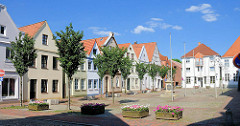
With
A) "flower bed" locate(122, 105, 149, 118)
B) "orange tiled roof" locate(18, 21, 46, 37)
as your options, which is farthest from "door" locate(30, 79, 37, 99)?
"flower bed" locate(122, 105, 149, 118)

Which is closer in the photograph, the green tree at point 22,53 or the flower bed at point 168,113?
the flower bed at point 168,113

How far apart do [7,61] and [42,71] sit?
211 inches

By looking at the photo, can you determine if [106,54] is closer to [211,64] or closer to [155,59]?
[155,59]

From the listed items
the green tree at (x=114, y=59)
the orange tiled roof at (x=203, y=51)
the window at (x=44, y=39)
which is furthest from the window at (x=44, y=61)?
the orange tiled roof at (x=203, y=51)

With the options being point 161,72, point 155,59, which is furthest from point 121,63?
point 155,59

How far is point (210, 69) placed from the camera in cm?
7262

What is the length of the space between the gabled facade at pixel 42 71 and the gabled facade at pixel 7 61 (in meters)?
1.33

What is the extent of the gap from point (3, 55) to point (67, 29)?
34.6 feet

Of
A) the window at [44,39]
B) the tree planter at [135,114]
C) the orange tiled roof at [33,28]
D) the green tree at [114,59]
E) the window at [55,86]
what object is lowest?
the tree planter at [135,114]

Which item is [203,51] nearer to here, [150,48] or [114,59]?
[150,48]

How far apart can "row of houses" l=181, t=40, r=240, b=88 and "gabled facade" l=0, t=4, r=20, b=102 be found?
160 ft

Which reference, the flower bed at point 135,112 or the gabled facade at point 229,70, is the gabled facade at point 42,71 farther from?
the gabled facade at point 229,70

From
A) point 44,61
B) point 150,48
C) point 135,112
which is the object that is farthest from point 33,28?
point 150,48

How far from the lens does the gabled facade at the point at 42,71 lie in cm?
2948
